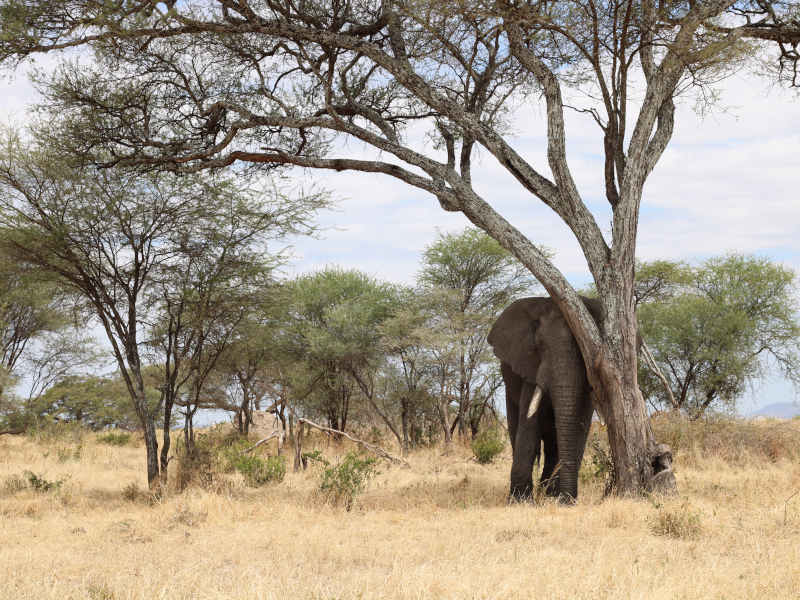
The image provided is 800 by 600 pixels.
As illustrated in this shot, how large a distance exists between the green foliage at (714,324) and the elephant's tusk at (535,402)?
14139mm

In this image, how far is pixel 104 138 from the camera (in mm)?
11711

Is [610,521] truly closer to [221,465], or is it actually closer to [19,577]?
[19,577]

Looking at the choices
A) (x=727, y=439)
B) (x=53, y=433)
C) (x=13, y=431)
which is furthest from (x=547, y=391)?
(x=13, y=431)

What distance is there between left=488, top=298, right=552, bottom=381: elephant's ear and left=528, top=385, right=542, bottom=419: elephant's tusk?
1.25 ft

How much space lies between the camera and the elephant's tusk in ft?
31.8

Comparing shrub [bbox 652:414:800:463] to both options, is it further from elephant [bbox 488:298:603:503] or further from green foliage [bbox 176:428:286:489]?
green foliage [bbox 176:428:286:489]

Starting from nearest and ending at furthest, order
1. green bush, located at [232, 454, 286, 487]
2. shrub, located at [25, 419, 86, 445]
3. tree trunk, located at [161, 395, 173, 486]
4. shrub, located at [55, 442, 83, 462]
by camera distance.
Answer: green bush, located at [232, 454, 286, 487] < tree trunk, located at [161, 395, 173, 486] < shrub, located at [55, 442, 83, 462] < shrub, located at [25, 419, 86, 445]

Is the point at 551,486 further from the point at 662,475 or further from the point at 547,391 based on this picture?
the point at 662,475

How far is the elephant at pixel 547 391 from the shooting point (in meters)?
9.48

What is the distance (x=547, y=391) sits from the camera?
9.88 m

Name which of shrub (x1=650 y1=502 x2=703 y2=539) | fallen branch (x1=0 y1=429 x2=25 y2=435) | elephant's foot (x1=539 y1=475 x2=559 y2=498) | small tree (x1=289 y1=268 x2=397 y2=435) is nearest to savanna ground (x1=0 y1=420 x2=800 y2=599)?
shrub (x1=650 y1=502 x2=703 y2=539)

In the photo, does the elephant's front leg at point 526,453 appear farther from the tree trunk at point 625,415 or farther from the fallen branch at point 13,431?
the fallen branch at point 13,431

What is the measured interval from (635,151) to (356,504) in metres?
6.06

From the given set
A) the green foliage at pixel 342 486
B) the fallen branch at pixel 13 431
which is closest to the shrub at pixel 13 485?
the green foliage at pixel 342 486
